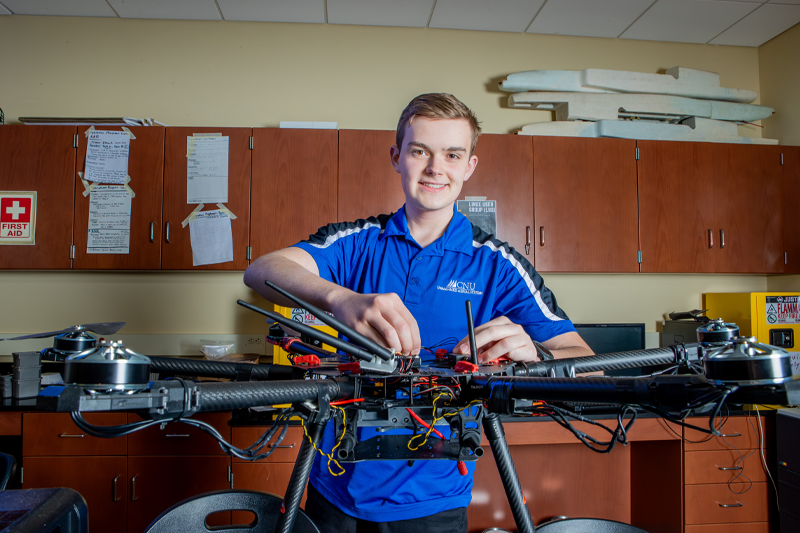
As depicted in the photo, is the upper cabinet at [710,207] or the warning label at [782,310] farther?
the upper cabinet at [710,207]

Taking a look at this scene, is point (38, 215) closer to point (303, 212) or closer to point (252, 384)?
point (303, 212)

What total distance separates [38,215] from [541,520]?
3.32 meters

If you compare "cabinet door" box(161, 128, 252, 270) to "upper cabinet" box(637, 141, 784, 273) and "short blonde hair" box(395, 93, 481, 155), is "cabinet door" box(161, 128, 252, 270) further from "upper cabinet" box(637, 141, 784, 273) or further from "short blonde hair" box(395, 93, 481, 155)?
"upper cabinet" box(637, 141, 784, 273)

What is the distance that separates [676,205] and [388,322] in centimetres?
283

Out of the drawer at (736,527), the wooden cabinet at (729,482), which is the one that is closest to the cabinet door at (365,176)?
the wooden cabinet at (729,482)

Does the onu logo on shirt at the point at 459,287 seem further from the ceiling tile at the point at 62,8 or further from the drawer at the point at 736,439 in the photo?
the ceiling tile at the point at 62,8

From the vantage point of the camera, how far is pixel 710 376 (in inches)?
14.9

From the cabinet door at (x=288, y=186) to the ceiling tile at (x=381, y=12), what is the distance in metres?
0.91

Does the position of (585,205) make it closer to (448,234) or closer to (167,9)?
(448,234)

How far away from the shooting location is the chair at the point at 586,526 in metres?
0.94

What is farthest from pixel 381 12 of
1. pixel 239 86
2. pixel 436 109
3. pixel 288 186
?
pixel 436 109

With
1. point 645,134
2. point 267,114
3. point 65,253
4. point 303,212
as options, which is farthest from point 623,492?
point 65,253

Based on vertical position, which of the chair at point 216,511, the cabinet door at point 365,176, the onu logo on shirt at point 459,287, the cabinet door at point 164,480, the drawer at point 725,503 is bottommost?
the drawer at point 725,503

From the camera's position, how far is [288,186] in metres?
2.71
